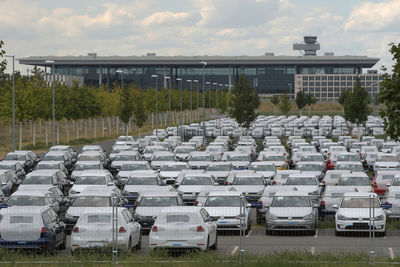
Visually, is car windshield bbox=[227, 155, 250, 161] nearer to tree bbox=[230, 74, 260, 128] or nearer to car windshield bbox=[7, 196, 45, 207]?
car windshield bbox=[7, 196, 45, 207]

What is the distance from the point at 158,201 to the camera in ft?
89.9

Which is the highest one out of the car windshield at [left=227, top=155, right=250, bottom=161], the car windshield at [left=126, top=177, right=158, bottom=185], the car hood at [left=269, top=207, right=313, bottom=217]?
the car hood at [left=269, top=207, right=313, bottom=217]

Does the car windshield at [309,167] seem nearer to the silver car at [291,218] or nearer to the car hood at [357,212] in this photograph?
the silver car at [291,218]

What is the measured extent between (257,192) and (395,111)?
468 inches

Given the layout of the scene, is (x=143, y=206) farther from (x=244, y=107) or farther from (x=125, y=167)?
(x=244, y=107)

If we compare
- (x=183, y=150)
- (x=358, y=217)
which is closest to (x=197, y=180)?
(x=358, y=217)

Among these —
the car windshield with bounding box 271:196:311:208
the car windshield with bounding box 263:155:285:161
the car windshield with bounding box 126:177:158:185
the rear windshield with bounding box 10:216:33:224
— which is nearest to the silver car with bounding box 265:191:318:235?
the car windshield with bounding box 271:196:311:208

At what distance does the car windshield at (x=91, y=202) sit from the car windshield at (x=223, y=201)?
3.13 meters

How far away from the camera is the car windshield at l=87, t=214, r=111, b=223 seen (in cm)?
2078

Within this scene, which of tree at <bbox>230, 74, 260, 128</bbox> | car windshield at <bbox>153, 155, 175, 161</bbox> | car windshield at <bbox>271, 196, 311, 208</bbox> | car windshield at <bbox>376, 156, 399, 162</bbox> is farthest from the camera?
tree at <bbox>230, 74, 260, 128</bbox>

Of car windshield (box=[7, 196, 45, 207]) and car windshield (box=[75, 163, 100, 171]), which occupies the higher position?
car windshield (box=[7, 196, 45, 207])

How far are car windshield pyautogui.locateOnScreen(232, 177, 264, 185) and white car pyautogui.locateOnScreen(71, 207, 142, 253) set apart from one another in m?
14.8

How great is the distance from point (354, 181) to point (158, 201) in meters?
10.4

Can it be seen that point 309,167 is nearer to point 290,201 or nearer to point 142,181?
point 142,181
